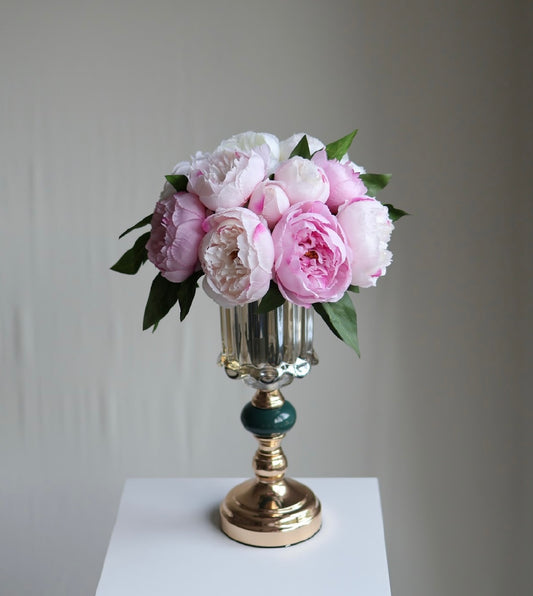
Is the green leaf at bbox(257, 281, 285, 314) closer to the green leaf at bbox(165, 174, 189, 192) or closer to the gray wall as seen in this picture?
the green leaf at bbox(165, 174, 189, 192)

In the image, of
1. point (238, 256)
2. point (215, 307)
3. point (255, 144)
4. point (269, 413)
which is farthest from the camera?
point (215, 307)

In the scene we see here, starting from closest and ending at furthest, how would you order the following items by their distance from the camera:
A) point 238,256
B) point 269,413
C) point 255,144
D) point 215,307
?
point 238,256 → point 255,144 → point 269,413 → point 215,307

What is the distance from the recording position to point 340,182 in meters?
0.92

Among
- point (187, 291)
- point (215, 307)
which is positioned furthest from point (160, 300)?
point (215, 307)

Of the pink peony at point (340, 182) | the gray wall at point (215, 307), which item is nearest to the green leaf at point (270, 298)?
the pink peony at point (340, 182)

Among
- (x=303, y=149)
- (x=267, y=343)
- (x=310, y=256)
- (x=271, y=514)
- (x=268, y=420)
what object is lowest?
(x=271, y=514)

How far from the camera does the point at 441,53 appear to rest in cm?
146

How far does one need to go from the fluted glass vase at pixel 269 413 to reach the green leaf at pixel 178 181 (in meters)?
0.16

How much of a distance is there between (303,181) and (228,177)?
8 centimetres

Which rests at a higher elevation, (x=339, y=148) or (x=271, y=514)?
(x=339, y=148)

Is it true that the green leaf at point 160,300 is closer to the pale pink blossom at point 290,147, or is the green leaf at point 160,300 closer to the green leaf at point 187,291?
the green leaf at point 187,291

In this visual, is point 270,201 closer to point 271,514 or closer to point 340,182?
point 340,182

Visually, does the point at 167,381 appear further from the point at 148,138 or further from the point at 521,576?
the point at 521,576

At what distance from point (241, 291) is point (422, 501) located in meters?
0.89
